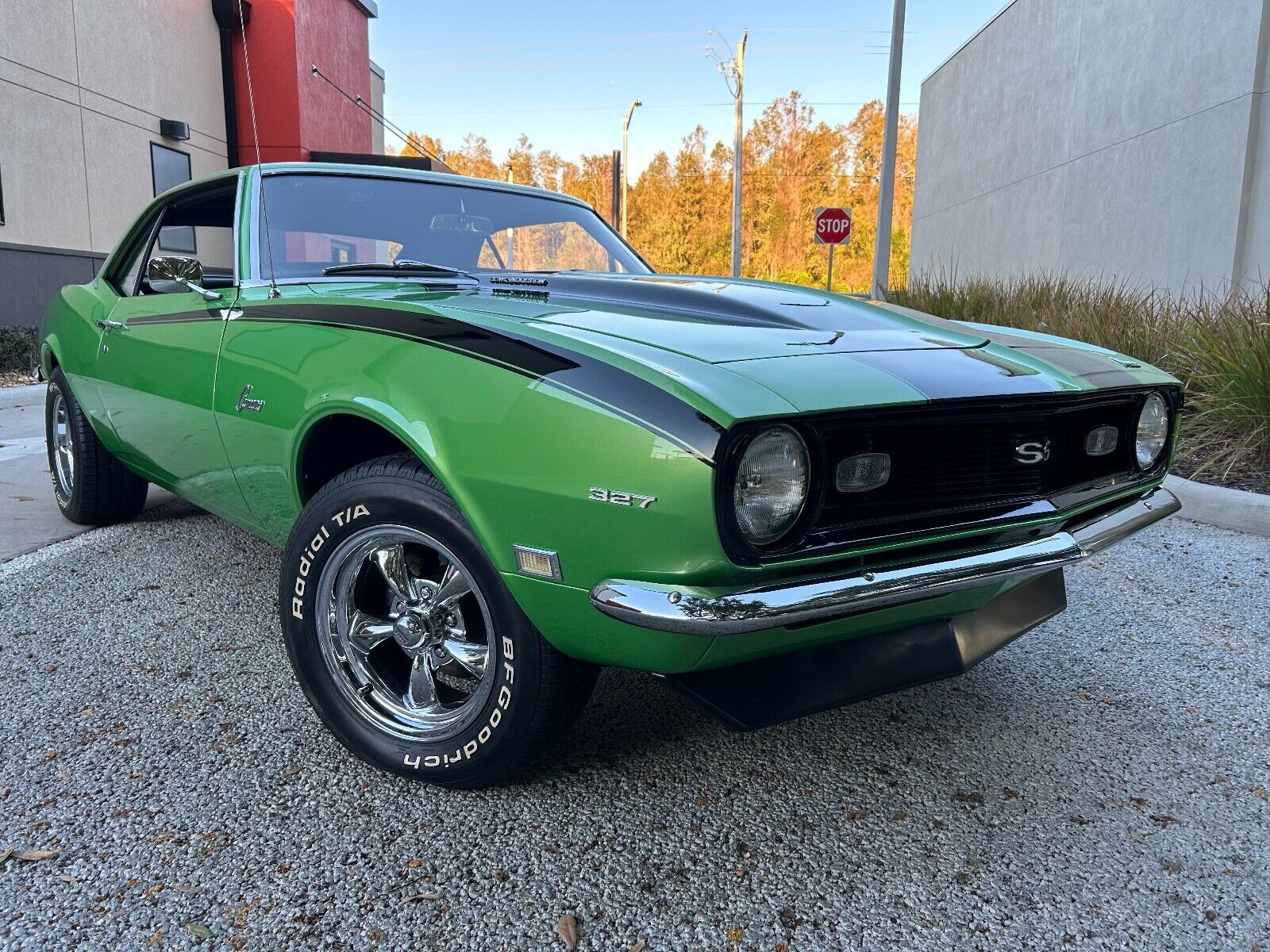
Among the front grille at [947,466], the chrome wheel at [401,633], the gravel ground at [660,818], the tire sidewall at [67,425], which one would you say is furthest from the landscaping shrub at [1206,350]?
the tire sidewall at [67,425]

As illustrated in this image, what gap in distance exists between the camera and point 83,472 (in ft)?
12.8

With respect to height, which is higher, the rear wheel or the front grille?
the front grille

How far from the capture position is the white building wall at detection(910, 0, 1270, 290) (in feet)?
29.4

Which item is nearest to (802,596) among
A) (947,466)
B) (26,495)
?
(947,466)

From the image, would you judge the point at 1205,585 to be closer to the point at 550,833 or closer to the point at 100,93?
the point at 550,833

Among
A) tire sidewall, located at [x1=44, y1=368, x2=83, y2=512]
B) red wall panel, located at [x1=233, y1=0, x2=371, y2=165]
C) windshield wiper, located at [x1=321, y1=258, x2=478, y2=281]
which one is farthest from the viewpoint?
red wall panel, located at [x1=233, y1=0, x2=371, y2=165]

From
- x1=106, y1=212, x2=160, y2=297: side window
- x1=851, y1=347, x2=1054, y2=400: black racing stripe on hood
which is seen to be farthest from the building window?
x1=851, y1=347, x2=1054, y2=400: black racing stripe on hood

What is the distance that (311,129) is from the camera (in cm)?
1540

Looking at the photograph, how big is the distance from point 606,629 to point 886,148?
1334 cm

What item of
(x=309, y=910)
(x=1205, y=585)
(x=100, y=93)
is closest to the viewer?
(x=309, y=910)

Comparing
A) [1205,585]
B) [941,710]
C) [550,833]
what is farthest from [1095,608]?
[550,833]

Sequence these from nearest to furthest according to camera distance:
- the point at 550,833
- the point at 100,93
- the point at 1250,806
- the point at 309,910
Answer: the point at 309,910 < the point at 550,833 < the point at 1250,806 < the point at 100,93

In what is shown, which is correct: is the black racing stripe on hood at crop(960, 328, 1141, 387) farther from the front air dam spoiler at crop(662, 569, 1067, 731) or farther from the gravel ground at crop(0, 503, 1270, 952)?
the gravel ground at crop(0, 503, 1270, 952)

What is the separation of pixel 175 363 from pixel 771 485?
214 cm
